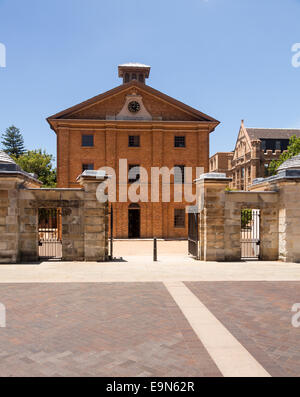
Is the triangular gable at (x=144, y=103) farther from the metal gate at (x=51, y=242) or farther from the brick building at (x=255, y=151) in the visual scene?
the brick building at (x=255, y=151)

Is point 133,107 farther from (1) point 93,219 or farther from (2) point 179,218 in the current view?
(1) point 93,219

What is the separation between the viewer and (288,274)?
10312 millimetres

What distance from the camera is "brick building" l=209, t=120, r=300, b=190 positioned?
142 ft

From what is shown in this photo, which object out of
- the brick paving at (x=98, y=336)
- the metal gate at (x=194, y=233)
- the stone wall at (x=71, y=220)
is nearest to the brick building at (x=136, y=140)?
the metal gate at (x=194, y=233)

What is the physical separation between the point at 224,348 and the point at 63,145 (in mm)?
23930

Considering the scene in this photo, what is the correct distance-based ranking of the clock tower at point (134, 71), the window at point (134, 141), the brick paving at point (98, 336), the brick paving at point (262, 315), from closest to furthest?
the brick paving at point (98, 336)
the brick paving at point (262, 315)
the window at point (134, 141)
the clock tower at point (134, 71)

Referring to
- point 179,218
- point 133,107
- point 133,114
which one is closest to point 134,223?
point 179,218

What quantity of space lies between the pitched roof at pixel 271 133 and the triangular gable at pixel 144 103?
2201 cm

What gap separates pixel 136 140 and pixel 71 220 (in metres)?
15.7

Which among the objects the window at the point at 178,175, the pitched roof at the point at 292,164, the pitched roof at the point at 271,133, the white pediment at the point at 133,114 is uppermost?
the pitched roof at the point at 271,133

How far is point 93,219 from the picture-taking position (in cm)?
1242

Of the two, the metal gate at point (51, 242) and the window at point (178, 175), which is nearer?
the metal gate at point (51, 242)

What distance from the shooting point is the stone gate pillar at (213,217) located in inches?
505

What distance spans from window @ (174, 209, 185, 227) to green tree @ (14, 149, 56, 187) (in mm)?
21374
